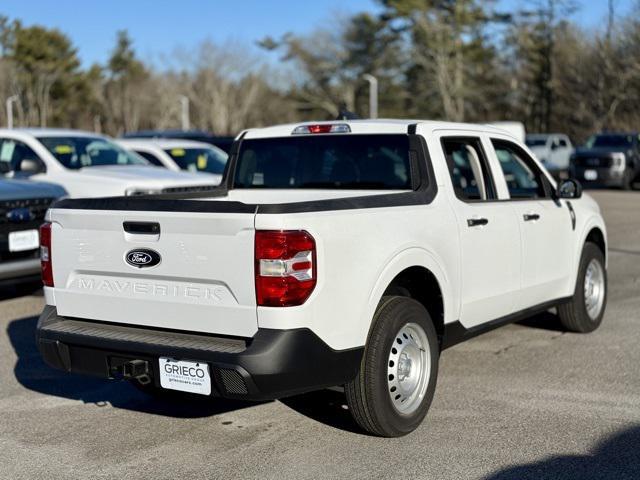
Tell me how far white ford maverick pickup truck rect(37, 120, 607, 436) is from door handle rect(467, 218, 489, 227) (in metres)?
0.01

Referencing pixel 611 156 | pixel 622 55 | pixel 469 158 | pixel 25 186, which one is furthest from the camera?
pixel 622 55

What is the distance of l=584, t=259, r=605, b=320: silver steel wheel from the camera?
7.50m

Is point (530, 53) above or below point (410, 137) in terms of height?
above

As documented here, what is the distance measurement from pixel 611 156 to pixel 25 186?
22.7 meters

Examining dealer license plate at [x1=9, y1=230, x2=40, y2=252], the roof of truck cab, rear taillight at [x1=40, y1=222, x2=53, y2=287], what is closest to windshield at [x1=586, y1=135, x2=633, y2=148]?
dealer license plate at [x1=9, y1=230, x2=40, y2=252]

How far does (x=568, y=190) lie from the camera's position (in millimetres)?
6793

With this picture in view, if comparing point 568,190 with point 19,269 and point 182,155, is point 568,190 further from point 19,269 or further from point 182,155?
point 182,155

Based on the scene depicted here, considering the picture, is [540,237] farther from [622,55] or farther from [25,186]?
[622,55]

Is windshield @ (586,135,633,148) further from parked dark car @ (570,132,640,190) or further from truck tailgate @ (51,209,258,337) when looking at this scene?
truck tailgate @ (51,209,258,337)

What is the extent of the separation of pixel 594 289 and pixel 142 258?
15.0 feet

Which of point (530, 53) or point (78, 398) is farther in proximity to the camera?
point (530, 53)

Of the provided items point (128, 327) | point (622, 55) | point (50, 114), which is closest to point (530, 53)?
point (622, 55)

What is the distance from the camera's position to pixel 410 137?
221 inches

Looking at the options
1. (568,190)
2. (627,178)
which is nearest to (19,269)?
(568,190)
